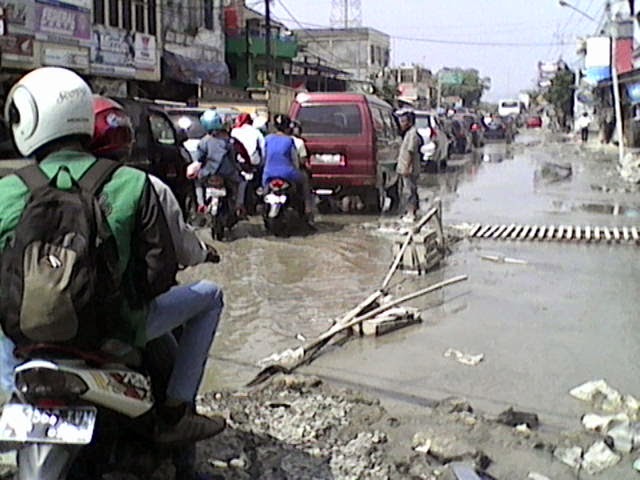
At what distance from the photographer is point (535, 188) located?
21375mm

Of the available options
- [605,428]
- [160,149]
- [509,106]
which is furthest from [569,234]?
[509,106]

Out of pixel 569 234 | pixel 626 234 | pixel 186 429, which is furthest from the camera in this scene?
pixel 569 234

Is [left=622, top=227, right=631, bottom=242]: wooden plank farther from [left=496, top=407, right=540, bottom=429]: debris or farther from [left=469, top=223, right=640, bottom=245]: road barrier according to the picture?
[left=496, top=407, right=540, bottom=429]: debris

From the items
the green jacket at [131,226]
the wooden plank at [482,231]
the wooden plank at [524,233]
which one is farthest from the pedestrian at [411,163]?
the green jacket at [131,226]

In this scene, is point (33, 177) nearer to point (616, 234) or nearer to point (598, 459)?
point (598, 459)

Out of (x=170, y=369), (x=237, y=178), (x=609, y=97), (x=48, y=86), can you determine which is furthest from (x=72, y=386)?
(x=609, y=97)

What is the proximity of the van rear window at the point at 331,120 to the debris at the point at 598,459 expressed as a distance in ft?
34.3

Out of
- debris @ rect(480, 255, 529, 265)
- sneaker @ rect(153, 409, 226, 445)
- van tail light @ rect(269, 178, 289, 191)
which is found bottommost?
debris @ rect(480, 255, 529, 265)

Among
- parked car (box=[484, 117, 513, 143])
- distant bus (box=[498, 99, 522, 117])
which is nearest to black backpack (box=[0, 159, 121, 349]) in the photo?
parked car (box=[484, 117, 513, 143])

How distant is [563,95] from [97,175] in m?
73.4

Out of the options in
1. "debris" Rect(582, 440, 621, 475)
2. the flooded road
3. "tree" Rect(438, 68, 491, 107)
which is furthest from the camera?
"tree" Rect(438, 68, 491, 107)

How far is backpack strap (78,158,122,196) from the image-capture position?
3182mm

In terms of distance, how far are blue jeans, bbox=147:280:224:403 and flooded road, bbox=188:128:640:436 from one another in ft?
6.34

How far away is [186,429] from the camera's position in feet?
12.1
